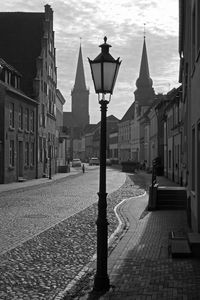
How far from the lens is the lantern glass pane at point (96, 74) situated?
24.3 feet

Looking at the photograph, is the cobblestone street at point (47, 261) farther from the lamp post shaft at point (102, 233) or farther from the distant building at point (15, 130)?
the distant building at point (15, 130)

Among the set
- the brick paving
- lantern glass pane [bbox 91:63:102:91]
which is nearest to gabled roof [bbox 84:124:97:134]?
the brick paving

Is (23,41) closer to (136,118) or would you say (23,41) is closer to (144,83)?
(136,118)

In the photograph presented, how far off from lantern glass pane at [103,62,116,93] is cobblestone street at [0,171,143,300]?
2997 millimetres

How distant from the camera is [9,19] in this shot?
50.3 metres

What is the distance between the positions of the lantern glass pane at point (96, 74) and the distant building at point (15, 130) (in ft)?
Result: 93.3

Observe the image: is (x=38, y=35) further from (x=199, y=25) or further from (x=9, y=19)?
(x=199, y=25)

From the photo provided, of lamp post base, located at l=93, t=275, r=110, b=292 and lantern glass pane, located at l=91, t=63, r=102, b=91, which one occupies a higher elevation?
lantern glass pane, located at l=91, t=63, r=102, b=91

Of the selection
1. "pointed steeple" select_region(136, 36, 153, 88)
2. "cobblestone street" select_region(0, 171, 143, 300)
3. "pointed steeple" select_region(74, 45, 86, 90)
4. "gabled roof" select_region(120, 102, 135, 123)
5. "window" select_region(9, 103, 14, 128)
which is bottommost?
"cobblestone street" select_region(0, 171, 143, 300)

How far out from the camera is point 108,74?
24.4 feet

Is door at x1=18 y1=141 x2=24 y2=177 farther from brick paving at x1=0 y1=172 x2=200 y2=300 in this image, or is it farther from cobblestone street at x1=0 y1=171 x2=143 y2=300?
brick paving at x1=0 y1=172 x2=200 y2=300

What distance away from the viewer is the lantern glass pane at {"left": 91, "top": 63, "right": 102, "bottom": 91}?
741 cm

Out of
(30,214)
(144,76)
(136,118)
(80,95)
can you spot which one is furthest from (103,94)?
(80,95)

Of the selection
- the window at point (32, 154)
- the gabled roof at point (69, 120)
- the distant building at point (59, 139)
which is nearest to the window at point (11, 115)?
the window at point (32, 154)
